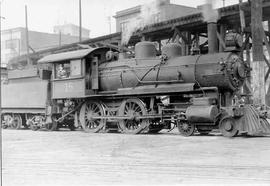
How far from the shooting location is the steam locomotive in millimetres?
9992

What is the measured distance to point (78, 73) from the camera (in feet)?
A: 41.9

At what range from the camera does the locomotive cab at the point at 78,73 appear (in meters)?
12.7

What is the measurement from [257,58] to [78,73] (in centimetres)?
548

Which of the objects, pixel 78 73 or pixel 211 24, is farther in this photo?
pixel 78 73

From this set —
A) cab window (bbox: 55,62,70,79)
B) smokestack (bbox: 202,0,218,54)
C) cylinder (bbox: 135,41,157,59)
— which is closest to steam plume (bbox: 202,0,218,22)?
smokestack (bbox: 202,0,218,54)

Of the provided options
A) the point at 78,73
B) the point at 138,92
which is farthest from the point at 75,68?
the point at 138,92

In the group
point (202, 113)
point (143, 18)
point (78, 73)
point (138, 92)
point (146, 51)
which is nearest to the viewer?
point (202, 113)

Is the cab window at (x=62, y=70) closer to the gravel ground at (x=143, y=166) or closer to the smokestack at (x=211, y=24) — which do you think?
the smokestack at (x=211, y=24)

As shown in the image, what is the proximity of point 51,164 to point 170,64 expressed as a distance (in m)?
6.23

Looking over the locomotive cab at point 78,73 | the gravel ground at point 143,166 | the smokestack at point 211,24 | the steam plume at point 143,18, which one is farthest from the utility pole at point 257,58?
the locomotive cab at point 78,73

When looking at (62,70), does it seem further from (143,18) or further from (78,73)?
(143,18)

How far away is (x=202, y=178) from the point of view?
14.4 ft

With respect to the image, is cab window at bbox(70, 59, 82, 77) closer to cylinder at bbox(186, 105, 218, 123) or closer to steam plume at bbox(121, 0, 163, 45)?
steam plume at bbox(121, 0, 163, 45)

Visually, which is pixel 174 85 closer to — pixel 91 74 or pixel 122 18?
pixel 91 74
